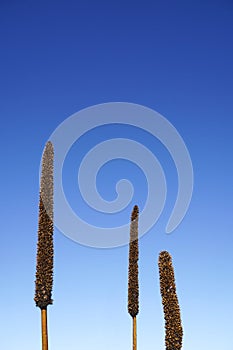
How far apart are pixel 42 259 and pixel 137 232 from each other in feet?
31.6

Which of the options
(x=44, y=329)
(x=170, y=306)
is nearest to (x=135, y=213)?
(x=170, y=306)

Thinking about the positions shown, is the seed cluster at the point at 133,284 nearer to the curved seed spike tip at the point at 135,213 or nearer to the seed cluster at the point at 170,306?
the curved seed spike tip at the point at 135,213

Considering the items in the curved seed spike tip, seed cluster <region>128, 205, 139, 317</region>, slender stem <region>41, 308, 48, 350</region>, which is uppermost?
the curved seed spike tip

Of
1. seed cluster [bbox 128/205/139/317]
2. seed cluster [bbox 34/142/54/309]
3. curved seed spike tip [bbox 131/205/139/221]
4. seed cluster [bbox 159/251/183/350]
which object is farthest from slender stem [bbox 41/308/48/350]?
curved seed spike tip [bbox 131/205/139/221]

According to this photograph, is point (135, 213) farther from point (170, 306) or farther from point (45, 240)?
point (45, 240)

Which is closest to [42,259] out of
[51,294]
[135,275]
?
[51,294]

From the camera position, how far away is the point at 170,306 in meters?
23.7

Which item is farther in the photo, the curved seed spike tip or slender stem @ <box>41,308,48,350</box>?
the curved seed spike tip

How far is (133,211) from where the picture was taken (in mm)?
30938

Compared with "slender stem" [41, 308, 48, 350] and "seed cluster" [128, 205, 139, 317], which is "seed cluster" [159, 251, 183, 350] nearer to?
"seed cluster" [128, 205, 139, 317]

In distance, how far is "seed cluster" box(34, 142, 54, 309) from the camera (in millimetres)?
21125

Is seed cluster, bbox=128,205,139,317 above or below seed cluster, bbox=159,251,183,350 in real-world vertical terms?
above

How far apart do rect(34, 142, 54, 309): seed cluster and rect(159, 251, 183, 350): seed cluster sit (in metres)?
5.41

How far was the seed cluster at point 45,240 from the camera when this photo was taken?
69.3 ft
